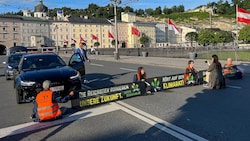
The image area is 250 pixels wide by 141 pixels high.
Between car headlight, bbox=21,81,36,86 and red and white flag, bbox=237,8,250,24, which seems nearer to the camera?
car headlight, bbox=21,81,36,86

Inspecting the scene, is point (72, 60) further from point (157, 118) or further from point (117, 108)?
point (157, 118)

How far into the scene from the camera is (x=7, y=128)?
6262 mm

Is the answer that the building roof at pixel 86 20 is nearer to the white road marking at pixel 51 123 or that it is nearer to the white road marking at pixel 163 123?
the white road marking at pixel 51 123

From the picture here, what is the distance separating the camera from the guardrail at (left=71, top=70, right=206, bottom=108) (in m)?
7.76

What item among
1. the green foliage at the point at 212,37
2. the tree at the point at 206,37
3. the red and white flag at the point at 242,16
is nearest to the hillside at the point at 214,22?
the green foliage at the point at 212,37

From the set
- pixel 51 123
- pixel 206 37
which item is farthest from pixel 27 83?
pixel 206 37

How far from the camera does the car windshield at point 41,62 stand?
31.8 feet

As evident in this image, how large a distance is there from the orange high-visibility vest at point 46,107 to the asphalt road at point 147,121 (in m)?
0.20

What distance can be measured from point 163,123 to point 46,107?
2.81m

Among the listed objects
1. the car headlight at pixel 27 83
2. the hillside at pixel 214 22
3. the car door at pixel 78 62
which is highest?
the hillside at pixel 214 22

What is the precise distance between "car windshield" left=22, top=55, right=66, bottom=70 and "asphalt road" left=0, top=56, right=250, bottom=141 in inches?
55.6

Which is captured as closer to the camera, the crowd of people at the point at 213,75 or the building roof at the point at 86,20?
the crowd of people at the point at 213,75

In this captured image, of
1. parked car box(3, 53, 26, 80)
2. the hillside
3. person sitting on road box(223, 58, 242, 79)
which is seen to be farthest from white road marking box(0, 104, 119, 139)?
the hillside

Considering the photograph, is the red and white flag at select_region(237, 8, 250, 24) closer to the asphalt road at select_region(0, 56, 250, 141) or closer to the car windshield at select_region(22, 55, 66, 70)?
the asphalt road at select_region(0, 56, 250, 141)
